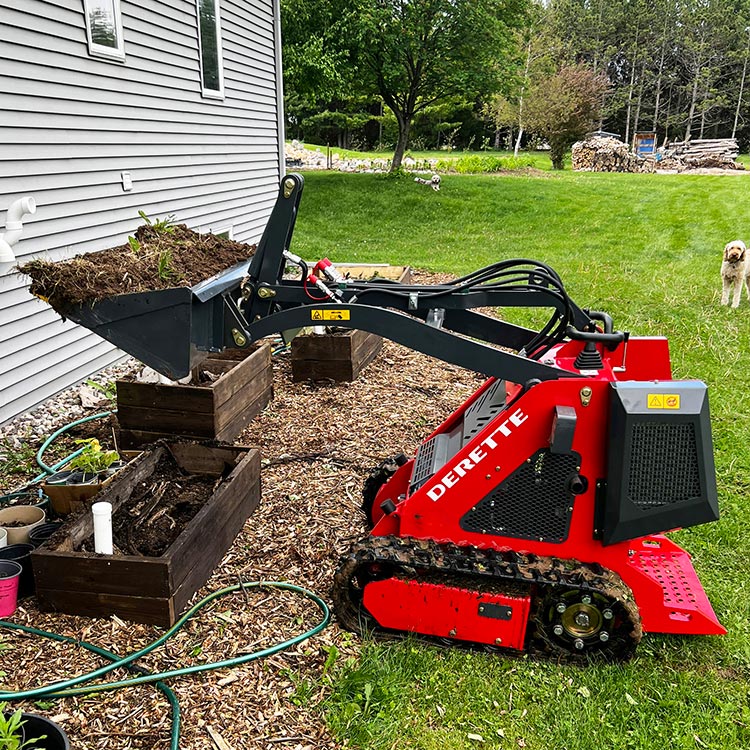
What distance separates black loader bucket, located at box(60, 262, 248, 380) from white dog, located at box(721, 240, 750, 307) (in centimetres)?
798

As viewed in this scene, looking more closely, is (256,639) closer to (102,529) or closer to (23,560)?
(102,529)

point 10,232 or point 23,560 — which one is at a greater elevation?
point 10,232

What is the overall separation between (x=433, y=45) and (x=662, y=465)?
19455 millimetres

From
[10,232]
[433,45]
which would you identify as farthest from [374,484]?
[433,45]

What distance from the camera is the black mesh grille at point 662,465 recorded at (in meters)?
2.79

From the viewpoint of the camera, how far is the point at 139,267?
341cm

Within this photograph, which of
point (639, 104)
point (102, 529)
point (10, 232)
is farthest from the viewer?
point (639, 104)

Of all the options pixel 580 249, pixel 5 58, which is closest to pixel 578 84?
pixel 580 249

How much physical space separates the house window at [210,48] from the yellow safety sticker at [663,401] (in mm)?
8338

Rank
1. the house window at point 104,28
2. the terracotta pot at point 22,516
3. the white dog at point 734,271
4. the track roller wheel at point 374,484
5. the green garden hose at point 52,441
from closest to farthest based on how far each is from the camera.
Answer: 1. the terracotta pot at point 22,516
2. the track roller wheel at point 374,484
3. the green garden hose at point 52,441
4. the house window at point 104,28
5. the white dog at point 734,271

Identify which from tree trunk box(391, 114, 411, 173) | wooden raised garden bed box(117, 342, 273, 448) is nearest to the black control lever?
wooden raised garden bed box(117, 342, 273, 448)

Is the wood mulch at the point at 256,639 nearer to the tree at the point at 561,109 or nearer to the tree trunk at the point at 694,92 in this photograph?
the tree at the point at 561,109

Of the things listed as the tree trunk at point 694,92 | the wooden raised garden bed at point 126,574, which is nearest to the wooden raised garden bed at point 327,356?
the wooden raised garden bed at point 126,574

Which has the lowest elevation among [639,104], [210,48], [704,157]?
[704,157]
